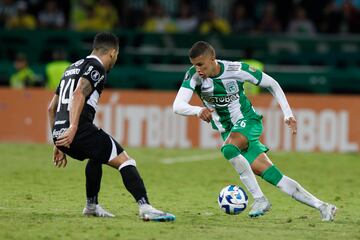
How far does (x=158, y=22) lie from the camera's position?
21422 mm

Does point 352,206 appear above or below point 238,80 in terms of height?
below

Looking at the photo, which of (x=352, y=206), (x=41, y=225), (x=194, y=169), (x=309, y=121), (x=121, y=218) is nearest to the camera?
(x=41, y=225)

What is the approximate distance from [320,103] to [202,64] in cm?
944

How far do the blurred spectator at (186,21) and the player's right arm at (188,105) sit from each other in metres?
12.1

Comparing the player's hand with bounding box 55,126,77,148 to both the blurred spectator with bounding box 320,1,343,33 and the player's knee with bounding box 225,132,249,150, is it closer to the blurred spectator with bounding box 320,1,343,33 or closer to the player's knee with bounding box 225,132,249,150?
the player's knee with bounding box 225,132,249,150

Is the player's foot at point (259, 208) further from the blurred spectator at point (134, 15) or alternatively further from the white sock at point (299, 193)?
the blurred spectator at point (134, 15)

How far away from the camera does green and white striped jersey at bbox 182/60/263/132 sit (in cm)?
962

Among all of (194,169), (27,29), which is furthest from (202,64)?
(27,29)

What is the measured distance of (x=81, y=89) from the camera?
8.64 metres

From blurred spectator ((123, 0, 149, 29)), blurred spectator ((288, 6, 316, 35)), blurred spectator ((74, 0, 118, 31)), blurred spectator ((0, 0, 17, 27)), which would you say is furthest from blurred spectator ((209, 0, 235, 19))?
blurred spectator ((0, 0, 17, 27))

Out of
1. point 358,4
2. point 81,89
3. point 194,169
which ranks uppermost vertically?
point 358,4

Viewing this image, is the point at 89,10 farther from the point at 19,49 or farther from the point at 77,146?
the point at 77,146

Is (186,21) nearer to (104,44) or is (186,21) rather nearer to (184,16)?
(184,16)

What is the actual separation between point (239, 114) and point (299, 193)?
1093 mm
